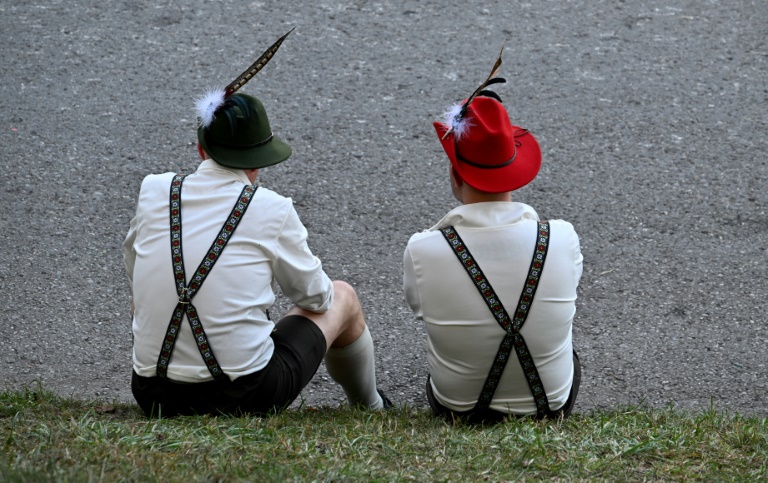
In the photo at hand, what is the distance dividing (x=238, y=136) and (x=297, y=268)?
464 mm

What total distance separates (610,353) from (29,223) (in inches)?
111

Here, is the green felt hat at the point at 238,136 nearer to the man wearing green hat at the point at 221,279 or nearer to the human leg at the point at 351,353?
the man wearing green hat at the point at 221,279

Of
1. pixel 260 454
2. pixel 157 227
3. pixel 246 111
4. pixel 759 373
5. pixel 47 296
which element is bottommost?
pixel 47 296

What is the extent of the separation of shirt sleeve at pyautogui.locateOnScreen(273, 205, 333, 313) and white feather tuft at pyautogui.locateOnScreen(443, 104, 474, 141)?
21.9 inches

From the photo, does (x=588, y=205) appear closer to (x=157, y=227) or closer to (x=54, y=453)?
(x=157, y=227)

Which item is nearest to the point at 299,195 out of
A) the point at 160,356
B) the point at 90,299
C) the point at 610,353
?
the point at 90,299

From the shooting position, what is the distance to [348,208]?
4852 mm

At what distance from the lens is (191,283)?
2.80 m

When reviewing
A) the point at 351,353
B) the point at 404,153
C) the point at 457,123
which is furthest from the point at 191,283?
the point at 404,153

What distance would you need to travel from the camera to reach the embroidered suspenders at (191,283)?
2.80 metres

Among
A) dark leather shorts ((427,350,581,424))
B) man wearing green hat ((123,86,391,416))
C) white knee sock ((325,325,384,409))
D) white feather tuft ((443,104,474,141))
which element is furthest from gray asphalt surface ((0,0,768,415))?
white feather tuft ((443,104,474,141))

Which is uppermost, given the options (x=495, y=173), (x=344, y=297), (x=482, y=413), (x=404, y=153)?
(x=495, y=173)

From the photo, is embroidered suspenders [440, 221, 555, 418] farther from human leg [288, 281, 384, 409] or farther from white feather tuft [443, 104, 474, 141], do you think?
human leg [288, 281, 384, 409]

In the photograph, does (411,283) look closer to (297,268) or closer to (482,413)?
(297,268)
